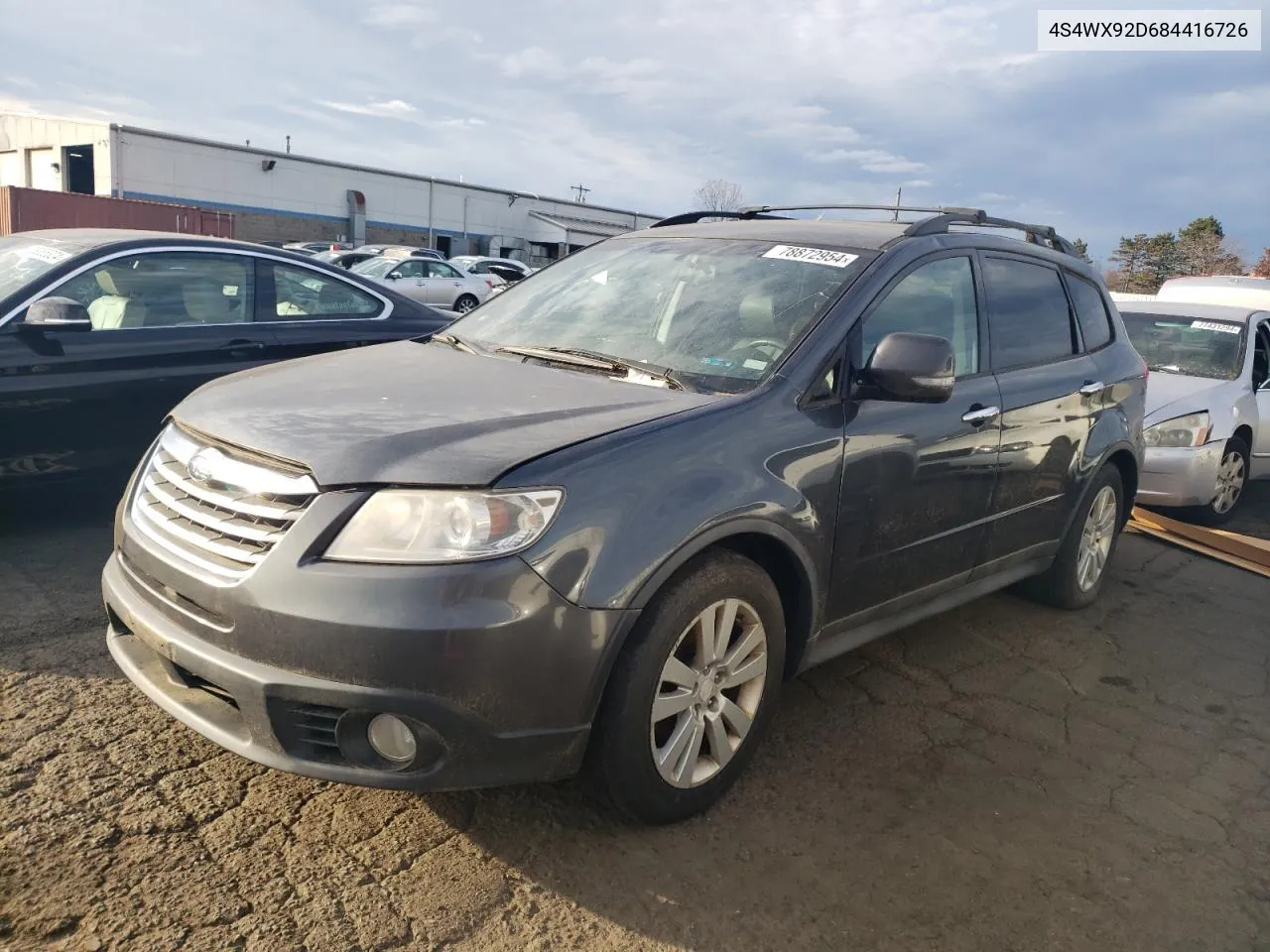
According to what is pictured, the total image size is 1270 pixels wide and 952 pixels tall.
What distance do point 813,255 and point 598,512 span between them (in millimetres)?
1593

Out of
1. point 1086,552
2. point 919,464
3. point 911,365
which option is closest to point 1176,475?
point 1086,552

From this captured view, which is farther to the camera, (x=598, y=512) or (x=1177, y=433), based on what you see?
(x=1177, y=433)

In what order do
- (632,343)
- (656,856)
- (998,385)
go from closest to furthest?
1. (656,856)
2. (632,343)
3. (998,385)

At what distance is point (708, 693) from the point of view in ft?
8.85

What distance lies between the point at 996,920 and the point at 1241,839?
40.9 inches

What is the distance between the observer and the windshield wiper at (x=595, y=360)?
9.84 ft

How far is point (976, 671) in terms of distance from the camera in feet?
13.2

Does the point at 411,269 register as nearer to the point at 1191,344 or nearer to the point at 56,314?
the point at 1191,344

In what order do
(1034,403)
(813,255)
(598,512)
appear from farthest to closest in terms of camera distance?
(1034,403) → (813,255) → (598,512)

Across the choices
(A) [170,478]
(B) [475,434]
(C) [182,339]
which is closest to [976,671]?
(B) [475,434]

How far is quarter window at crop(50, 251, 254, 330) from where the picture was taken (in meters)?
4.79

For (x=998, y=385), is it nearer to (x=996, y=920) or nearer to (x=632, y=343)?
(x=632, y=343)

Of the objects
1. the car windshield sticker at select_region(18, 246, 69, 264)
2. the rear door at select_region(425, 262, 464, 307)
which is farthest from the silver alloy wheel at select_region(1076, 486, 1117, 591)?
the rear door at select_region(425, 262, 464, 307)

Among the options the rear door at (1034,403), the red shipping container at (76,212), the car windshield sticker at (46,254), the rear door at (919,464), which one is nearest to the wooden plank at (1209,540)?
the rear door at (1034,403)
